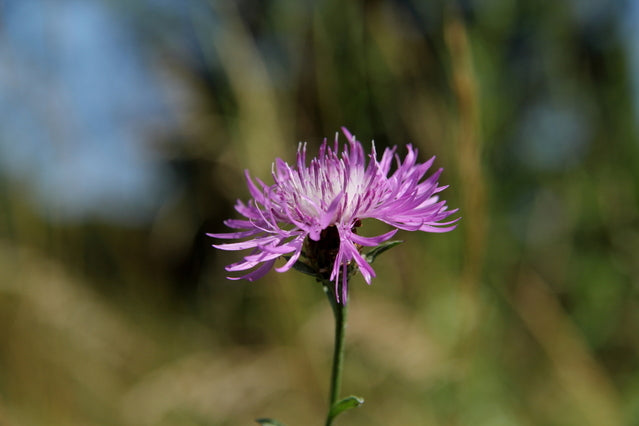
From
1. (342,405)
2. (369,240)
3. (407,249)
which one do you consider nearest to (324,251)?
(369,240)

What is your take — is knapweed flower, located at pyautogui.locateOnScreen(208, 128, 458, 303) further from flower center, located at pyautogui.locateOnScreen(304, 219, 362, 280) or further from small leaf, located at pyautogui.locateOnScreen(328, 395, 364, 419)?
small leaf, located at pyautogui.locateOnScreen(328, 395, 364, 419)

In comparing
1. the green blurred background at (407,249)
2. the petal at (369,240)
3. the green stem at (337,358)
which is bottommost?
the green stem at (337,358)

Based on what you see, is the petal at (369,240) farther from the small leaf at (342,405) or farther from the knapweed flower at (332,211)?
the small leaf at (342,405)

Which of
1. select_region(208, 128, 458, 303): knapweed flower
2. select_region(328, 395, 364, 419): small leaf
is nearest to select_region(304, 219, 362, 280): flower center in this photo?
select_region(208, 128, 458, 303): knapweed flower

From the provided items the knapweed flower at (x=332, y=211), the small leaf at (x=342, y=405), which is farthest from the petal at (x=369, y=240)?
the small leaf at (x=342, y=405)

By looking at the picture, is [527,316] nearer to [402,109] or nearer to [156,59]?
[402,109]

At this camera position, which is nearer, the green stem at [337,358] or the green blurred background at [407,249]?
the green stem at [337,358]

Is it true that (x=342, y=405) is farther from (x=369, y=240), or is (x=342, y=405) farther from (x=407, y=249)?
(x=407, y=249)

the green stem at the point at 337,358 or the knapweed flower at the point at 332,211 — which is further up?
the knapweed flower at the point at 332,211

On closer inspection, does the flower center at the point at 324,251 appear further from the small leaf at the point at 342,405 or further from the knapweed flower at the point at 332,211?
the small leaf at the point at 342,405

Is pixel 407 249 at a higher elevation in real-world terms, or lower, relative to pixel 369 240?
higher
